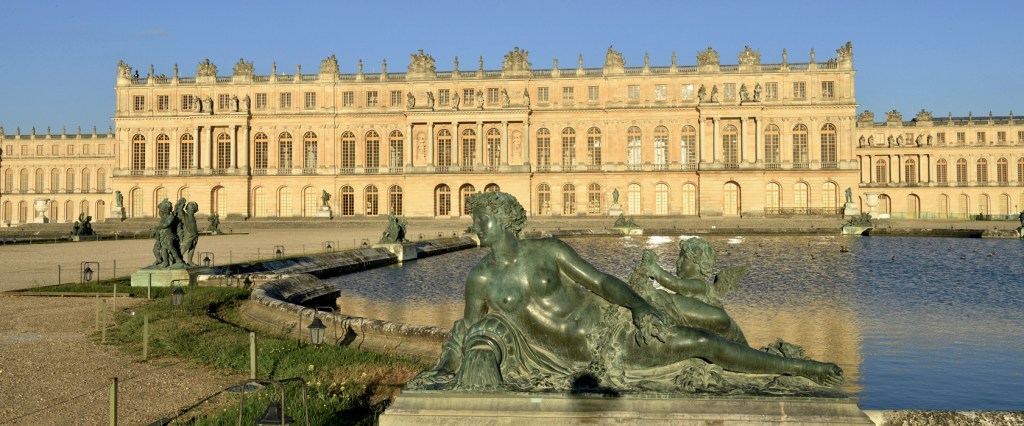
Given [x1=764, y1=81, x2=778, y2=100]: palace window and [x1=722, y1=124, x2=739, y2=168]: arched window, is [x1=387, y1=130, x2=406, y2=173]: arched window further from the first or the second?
[x1=764, y1=81, x2=778, y2=100]: palace window

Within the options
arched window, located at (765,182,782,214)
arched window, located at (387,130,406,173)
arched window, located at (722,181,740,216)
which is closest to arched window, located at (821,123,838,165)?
arched window, located at (765,182,782,214)

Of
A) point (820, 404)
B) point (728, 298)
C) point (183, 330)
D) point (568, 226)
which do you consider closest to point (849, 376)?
point (820, 404)

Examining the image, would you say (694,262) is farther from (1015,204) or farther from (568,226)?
(1015,204)

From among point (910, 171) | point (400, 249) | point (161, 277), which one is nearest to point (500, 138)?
point (400, 249)

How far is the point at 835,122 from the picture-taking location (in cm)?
6341

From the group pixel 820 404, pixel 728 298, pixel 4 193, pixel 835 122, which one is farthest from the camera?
pixel 4 193

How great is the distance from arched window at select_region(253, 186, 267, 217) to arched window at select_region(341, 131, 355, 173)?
686 cm

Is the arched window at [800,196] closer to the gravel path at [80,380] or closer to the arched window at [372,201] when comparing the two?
the arched window at [372,201]

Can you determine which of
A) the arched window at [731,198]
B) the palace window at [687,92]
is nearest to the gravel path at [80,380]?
the arched window at [731,198]

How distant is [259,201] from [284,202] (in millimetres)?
2034

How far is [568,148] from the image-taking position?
66188 mm

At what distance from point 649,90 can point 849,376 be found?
57.6 meters

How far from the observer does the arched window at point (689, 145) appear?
6475 cm

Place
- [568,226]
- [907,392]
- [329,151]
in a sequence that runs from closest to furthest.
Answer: [907,392] → [568,226] → [329,151]
